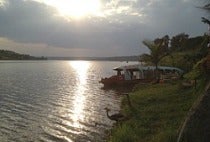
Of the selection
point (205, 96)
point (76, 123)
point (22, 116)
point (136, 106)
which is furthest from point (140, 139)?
point (22, 116)

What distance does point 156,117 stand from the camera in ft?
71.2

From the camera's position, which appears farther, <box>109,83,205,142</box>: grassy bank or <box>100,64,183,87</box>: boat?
<box>100,64,183,87</box>: boat

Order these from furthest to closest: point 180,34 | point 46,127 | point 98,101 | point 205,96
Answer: point 180,34 < point 98,101 < point 46,127 < point 205,96

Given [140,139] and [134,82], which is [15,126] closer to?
[140,139]

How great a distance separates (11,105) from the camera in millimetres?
38156

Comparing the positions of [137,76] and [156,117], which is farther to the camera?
[137,76]

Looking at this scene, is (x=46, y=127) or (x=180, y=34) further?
(x=180, y=34)

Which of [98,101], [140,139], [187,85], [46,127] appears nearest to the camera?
[140,139]

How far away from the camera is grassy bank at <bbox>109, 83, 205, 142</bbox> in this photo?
55.9 ft

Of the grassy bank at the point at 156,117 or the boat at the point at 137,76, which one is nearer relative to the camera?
the grassy bank at the point at 156,117

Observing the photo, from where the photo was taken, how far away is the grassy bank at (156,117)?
17047mm

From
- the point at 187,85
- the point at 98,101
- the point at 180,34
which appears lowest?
the point at 98,101

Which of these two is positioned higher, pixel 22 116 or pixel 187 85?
pixel 187 85

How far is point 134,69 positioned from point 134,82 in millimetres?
3217
